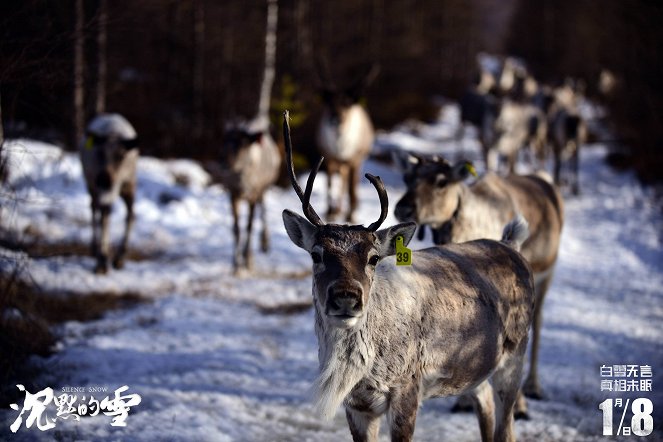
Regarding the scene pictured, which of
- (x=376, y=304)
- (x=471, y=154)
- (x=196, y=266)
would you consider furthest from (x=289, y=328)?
(x=471, y=154)

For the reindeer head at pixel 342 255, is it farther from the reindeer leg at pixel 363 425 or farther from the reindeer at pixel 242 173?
the reindeer at pixel 242 173

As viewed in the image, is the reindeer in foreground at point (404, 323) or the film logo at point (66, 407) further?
the film logo at point (66, 407)

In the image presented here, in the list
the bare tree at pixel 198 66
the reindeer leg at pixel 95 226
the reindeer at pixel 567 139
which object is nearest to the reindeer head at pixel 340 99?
the reindeer leg at pixel 95 226

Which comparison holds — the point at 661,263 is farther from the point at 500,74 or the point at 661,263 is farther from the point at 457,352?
the point at 500,74

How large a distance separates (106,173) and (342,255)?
6248 millimetres

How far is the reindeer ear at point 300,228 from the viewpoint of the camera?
3572 mm

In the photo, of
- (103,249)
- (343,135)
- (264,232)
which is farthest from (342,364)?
(343,135)

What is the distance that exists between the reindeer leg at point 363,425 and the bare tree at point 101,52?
3485 mm

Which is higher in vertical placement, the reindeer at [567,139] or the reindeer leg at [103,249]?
the reindeer at [567,139]

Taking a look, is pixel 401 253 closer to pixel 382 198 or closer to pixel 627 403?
pixel 382 198

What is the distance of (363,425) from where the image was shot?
3430mm

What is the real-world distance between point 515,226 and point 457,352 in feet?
4.45

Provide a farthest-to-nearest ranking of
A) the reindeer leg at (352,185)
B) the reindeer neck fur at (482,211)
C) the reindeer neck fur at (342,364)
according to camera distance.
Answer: the reindeer leg at (352,185) < the reindeer neck fur at (482,211) < the reindeer neck fur at (342,364)

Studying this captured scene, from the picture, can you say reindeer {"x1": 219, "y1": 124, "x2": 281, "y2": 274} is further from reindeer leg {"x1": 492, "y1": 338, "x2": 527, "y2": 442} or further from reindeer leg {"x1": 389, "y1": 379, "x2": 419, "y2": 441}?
reindeer leg {"x1": 389, "y1": 379, "x2": 419, "y2": 441}
